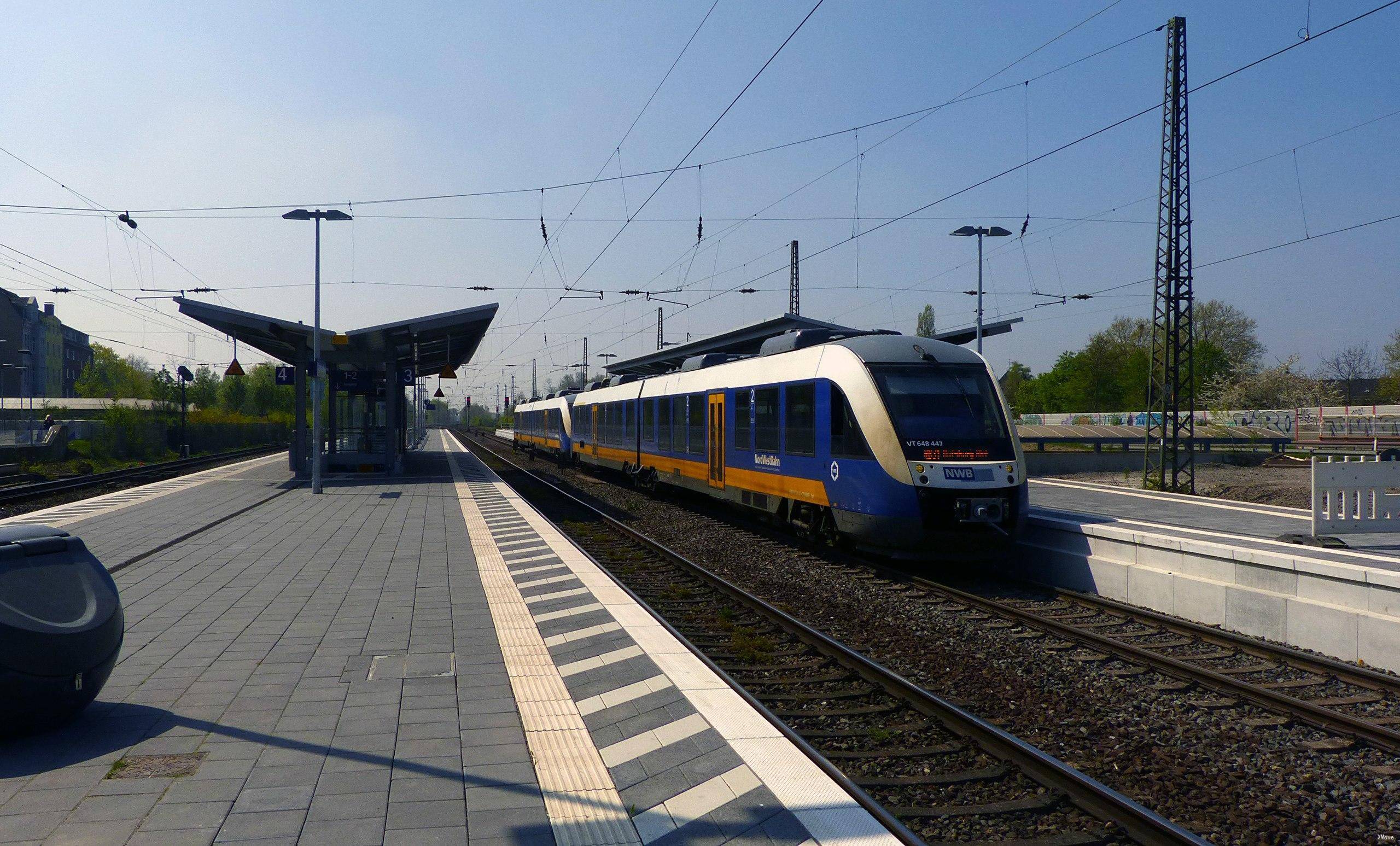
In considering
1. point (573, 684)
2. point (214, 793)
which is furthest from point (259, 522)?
point (214, 793)

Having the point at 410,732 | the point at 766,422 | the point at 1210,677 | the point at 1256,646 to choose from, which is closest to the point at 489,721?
the point at 410,732

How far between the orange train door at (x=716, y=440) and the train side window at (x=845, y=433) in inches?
184

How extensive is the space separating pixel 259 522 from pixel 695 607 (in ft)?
31.8

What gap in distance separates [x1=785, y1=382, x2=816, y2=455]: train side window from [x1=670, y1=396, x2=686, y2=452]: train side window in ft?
18.9

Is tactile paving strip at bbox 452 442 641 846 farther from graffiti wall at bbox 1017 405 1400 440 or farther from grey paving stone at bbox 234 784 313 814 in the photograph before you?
graffiti wall at bbox 1017 405 1400 440

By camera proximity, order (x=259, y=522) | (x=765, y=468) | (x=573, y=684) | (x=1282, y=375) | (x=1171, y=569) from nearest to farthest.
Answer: (x=573, y=684), (x=1171, y=569), (x=765, y=468), (x=259, y=522), (x=1282, y=375)

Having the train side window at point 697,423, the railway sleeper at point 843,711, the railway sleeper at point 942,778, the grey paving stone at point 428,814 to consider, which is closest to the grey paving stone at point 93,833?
the grey paving stone at point 428,814

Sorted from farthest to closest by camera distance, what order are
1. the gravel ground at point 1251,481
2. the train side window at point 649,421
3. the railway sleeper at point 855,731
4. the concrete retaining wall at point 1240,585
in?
the train side window at point 649,421
the gravel ground at point 1251,481
the concrete retaining wall at point 1240,585
the railway sleeper at point 855,731

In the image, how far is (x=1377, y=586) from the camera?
23.5 ft

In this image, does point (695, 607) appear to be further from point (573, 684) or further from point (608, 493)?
point (608, 493)

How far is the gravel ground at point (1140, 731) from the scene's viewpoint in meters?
4.48

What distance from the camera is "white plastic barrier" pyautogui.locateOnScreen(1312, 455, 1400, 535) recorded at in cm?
996

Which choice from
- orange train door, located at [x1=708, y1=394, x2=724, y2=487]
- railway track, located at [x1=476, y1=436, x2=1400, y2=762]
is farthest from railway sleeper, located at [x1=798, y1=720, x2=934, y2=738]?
orange train door, located at [x1=708, y1=394, x2=724, y2=487]

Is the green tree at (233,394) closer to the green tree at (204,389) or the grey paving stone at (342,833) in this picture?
the green tree at (204,389)
